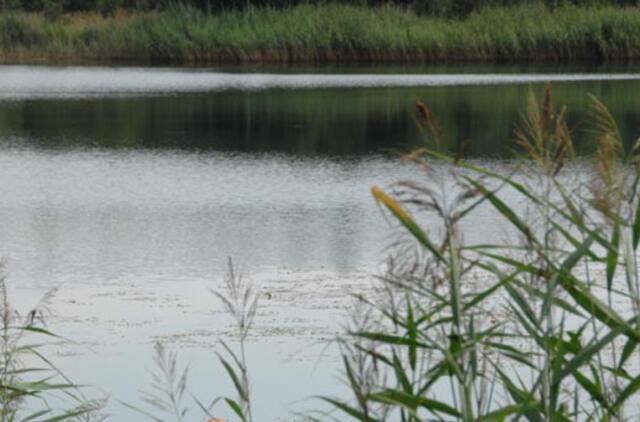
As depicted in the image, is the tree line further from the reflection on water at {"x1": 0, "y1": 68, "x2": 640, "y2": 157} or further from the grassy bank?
the reflection on water at {"x1": 0, "y1": 68, "x2": 640, "y2": 157}

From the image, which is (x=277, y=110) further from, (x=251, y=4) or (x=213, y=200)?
(x=251, y=4)

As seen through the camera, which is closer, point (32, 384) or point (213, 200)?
point (32, 384)

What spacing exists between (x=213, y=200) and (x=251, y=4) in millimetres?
25392

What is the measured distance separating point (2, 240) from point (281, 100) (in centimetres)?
1165

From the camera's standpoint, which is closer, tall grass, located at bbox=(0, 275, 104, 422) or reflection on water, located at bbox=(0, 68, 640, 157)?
tall grass, located at bbox=(0, 275, 104, 422)

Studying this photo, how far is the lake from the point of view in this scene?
6273 millimetres

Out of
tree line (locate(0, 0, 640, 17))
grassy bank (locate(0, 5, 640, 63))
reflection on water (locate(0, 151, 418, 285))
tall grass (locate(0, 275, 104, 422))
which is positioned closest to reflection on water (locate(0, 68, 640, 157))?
reflection on water (locate(0, 151, 418, 285))

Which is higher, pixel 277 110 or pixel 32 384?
pixel 32 384

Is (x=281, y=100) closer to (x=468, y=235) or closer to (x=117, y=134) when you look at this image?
(x=117, y=134)

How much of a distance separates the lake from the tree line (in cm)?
858

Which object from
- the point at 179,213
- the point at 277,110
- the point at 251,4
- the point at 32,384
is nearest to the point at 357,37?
the point at 251,4

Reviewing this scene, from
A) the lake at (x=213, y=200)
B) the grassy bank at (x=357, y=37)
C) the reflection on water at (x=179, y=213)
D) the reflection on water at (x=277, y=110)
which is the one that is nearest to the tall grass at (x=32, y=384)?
the lake at (x=213, y=200)

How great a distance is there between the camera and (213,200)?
10852 millimetres

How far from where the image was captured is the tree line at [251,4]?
106 ft
